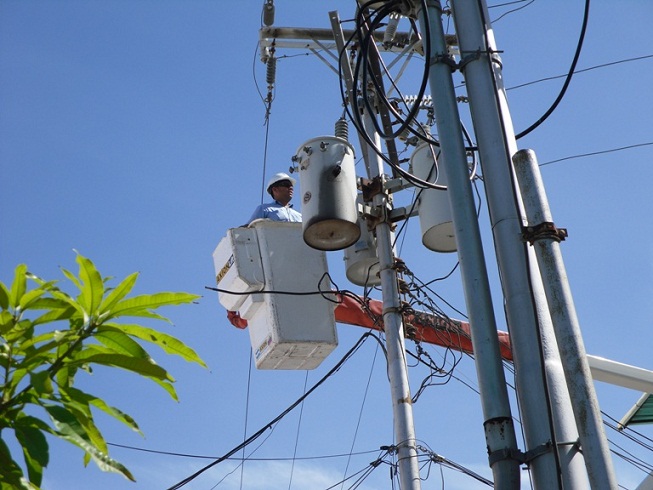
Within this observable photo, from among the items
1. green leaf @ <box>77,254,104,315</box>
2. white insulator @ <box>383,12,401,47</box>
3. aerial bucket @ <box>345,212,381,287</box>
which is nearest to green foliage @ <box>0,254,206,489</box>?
green leaf @ <box>77,254,104,315</box>

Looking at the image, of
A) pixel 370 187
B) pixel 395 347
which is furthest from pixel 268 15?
pixel 395 347

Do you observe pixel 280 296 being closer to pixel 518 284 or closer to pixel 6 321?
pixel 518 284

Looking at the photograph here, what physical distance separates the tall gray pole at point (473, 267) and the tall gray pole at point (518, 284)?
0.07 meters

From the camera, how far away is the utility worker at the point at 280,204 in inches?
319

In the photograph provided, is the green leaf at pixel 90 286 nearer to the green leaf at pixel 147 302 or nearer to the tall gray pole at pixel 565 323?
the green leaf at pixel 147 302

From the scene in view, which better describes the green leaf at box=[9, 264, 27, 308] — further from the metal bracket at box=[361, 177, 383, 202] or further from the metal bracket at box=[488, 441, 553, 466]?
the metal bracket at box=[361, 177, 383, 202]

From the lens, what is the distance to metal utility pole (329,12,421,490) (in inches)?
278

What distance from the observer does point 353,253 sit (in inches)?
312

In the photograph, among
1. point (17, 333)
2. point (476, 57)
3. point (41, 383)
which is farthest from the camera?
point (476, 57)

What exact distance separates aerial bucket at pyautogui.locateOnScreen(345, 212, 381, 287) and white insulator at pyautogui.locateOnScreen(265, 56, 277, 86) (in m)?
3.19

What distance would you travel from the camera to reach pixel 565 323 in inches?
128

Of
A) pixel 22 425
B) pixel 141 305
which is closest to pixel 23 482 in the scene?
pixel 22 425

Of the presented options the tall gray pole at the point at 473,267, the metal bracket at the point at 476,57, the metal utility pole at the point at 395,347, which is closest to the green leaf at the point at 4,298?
the tall gray pole at the point at 473,267

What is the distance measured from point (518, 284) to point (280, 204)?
16.6 ft
